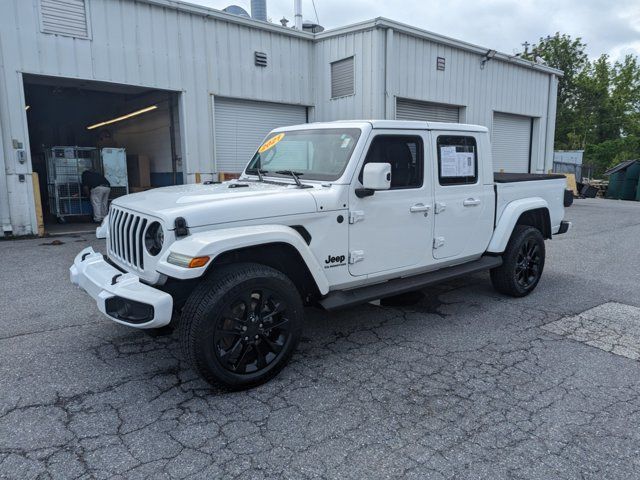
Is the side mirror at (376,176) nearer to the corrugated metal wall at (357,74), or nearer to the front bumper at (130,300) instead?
the front bumper at (130,300)

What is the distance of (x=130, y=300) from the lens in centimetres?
300

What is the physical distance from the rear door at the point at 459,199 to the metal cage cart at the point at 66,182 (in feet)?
35.2

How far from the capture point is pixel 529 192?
216 inches

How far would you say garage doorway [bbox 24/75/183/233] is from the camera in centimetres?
1218

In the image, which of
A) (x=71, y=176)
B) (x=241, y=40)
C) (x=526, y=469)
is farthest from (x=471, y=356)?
(x=71, y=176)

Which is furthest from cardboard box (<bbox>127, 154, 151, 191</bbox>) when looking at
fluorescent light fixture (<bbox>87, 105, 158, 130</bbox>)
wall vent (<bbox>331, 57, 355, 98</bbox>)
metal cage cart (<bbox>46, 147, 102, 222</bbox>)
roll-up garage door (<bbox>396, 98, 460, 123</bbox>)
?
roll-up garage door (<bbox>396, 98, 460, 123</bbox>)

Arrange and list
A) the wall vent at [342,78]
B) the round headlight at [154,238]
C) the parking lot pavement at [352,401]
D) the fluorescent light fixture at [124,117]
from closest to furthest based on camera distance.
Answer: the parking lot pavement at [352,401], the round headlight at [154,238], the wall vent at [342,78], the fluorescent light fixture at [124,117]

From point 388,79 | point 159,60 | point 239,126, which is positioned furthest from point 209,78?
point 388,79

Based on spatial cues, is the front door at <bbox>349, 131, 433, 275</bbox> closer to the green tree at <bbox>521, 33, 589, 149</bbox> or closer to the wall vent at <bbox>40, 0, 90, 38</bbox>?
the wall vent at <bbox>40, 0, 90, 38</bbox>

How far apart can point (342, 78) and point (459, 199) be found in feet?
27.1

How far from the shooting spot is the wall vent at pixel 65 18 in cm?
891

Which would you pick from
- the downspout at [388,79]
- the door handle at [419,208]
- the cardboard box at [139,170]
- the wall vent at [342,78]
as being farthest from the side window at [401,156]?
the cardboard box at [139,170]

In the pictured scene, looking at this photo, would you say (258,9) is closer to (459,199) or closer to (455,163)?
(455,163)

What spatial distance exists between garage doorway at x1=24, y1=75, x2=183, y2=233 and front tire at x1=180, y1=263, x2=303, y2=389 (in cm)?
864
